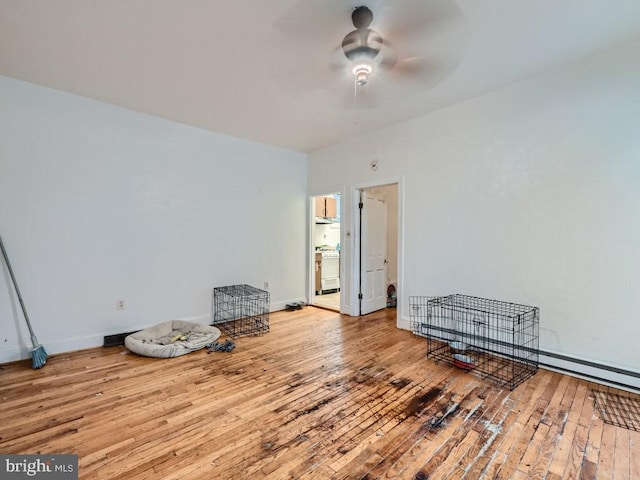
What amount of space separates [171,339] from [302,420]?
2.19 meters

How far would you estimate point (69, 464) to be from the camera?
61.8 inches

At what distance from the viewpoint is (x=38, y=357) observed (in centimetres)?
272

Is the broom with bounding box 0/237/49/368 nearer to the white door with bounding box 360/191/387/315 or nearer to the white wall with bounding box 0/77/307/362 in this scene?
→ the white wall with bounding box 0/77/307/362

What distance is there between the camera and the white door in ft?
14.9

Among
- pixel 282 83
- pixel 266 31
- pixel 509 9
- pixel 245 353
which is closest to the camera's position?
pixel 509 9

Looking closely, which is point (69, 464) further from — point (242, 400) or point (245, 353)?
point (245, 353)

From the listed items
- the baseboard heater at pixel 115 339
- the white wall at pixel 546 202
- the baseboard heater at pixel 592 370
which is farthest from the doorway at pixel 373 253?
the baseboard heater at pixel 115 339

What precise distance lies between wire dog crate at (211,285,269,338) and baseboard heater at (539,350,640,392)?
3.13 m

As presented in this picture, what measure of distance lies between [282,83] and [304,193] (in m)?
2.53

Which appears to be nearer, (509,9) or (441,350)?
(509,9)

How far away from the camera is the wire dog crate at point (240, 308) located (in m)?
4.07

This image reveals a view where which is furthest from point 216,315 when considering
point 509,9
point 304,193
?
point 509,9

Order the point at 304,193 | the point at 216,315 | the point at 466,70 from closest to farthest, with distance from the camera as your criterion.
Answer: the point at 466,70 < the point at 216,315 < the point at 304,193

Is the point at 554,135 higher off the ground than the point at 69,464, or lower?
higher
